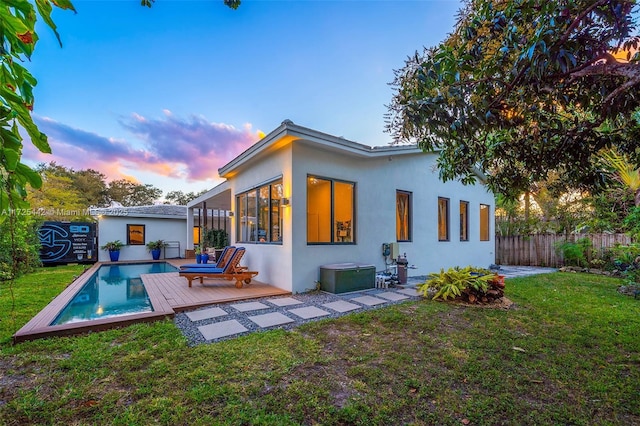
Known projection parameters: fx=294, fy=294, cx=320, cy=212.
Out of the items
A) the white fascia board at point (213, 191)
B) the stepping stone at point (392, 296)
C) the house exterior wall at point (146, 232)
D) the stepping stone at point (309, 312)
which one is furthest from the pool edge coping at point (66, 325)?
the house exterior wall at point (146, 232)

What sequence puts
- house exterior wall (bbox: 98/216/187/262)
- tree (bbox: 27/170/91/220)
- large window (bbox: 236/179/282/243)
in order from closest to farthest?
large window (bbox: 236/179/282/243) < house exterior wall (bbox: 98/216/187/262) < tree (bbox: 27/170/91/220)

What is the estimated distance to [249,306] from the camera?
5.53 metres

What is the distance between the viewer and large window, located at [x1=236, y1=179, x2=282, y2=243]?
7.58 meters

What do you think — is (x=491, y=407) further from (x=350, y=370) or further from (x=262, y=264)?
(x=262, y=264)

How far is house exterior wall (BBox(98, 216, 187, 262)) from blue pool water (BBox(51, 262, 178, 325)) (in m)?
6.49

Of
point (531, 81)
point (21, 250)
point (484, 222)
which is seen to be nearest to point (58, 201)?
point (21, 250)

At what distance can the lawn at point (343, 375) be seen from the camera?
2.33m

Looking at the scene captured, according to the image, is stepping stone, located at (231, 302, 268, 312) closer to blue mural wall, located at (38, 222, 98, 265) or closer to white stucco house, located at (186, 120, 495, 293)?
white stucco house, located at (186, 120, 495, 293)

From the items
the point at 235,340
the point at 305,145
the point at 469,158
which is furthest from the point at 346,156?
the point at 235,340

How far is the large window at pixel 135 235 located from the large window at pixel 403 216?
14.3 m

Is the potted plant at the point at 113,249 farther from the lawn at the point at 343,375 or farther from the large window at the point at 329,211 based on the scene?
the large window at the point at 329,211

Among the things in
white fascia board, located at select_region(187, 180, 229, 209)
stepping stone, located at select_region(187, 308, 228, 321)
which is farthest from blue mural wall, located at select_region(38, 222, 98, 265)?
stepping stone, located at select_region(187, 308, 228, 321)

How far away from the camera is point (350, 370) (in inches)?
119

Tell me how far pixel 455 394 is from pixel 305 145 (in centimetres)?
554
